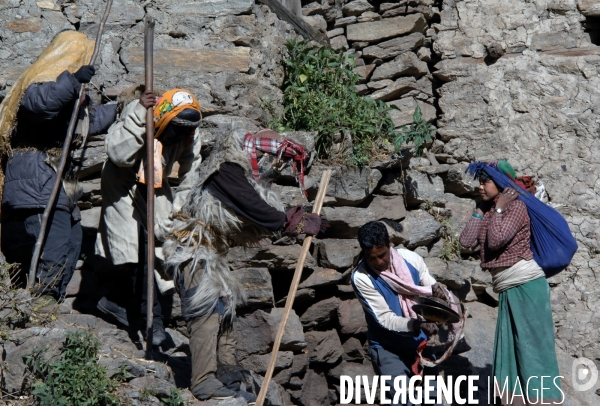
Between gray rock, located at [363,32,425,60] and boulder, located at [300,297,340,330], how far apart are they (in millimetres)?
2498

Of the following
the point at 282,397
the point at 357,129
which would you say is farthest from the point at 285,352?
the point at 357,129

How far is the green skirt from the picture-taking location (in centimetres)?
513

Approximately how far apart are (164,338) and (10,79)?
250 centimetres

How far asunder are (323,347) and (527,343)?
56.2 inches

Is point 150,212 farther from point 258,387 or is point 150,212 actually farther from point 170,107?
point 258,387

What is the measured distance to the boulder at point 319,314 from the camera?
6027mm

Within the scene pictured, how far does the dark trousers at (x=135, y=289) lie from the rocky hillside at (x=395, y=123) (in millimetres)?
282

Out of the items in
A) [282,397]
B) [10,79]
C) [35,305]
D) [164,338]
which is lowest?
[282,397]

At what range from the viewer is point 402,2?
25.0ft

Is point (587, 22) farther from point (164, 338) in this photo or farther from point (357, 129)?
point (164, 338)

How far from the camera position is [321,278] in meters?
6.04

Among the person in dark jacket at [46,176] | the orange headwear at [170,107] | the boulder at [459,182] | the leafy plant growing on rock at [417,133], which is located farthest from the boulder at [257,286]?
the boulder at [459,182]

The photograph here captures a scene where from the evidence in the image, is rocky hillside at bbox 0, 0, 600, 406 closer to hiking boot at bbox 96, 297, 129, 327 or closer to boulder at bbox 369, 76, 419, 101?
boulder at bbox 369, 76, 419, 101

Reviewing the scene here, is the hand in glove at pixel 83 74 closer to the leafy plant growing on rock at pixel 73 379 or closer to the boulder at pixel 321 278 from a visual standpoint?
the leafy plant growing on rock at pixel 73 379
